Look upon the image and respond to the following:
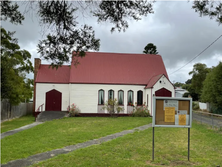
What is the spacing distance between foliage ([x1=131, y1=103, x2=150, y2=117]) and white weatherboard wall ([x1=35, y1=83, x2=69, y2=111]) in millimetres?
8543

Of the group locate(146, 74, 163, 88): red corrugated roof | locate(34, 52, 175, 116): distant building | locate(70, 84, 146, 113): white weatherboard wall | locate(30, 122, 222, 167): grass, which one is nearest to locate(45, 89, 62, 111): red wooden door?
locate(34, 52, 175, 116): distant building

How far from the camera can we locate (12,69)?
17266 millimetres

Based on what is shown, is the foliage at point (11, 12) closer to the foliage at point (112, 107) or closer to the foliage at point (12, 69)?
the foliage at point (12, 69)

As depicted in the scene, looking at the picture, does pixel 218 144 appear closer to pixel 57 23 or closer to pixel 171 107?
pixel 171 107

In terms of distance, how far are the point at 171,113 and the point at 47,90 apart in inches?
819

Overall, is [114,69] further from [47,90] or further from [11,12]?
[11,12]

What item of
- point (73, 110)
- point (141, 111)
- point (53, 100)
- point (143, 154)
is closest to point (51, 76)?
point (53, 100)

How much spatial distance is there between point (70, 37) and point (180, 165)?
5.40 meters

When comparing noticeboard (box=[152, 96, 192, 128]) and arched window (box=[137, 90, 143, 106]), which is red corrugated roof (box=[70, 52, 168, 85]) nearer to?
arched window (box=[137, 90, 143, 106])

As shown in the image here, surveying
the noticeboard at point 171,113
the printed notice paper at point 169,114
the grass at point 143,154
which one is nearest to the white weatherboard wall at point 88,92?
the grass at point 143,154

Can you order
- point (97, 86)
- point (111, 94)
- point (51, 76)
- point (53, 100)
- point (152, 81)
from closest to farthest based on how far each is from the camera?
point (152, 81) → point (97, 86) → point (111, 94) → point (53, 100) → point (51, 76)

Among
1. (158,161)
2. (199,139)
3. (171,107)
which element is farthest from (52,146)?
(199,139)

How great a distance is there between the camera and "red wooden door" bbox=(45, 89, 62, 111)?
25938 mm

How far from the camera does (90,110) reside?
2517cm
